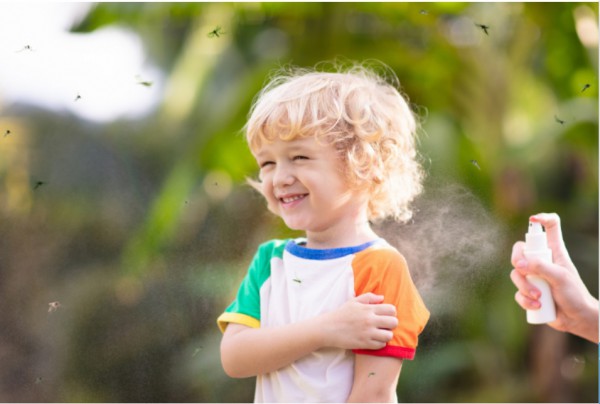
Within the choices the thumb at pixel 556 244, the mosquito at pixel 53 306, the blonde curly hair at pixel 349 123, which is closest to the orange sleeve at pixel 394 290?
the blonde curly hair at pixel 349 123

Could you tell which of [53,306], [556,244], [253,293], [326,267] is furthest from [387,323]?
[53,306]

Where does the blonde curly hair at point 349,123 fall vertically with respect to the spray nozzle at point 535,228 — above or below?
above

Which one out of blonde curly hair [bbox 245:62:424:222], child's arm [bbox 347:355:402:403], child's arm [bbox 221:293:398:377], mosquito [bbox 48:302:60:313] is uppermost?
blonde curly hair [bbox 245:62:424:222]

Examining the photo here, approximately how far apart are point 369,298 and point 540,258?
0.31 m

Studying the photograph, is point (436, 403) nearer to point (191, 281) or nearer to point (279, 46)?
point (191, 281)

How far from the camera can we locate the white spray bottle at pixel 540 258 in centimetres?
130

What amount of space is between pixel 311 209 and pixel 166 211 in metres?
0.95

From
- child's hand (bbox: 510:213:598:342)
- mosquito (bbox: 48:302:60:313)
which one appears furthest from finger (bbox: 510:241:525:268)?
mosquito (bbox: 48:302:60:313)

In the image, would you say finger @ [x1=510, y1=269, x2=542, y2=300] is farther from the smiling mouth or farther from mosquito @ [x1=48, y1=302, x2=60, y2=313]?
mosquito @ [x1=48, y1=302, x2=60, y2=313]

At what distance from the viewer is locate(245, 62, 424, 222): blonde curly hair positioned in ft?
4.19

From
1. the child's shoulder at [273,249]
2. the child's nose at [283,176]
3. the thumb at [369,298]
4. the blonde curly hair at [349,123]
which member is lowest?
the thumb at [369,298]

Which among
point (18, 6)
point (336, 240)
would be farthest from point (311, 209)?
point (18, 6)

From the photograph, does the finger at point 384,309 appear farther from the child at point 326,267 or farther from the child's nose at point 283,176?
the child's nose at point 283,176

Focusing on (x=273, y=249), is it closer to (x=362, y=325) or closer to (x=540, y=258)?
(x=362, y=325)
